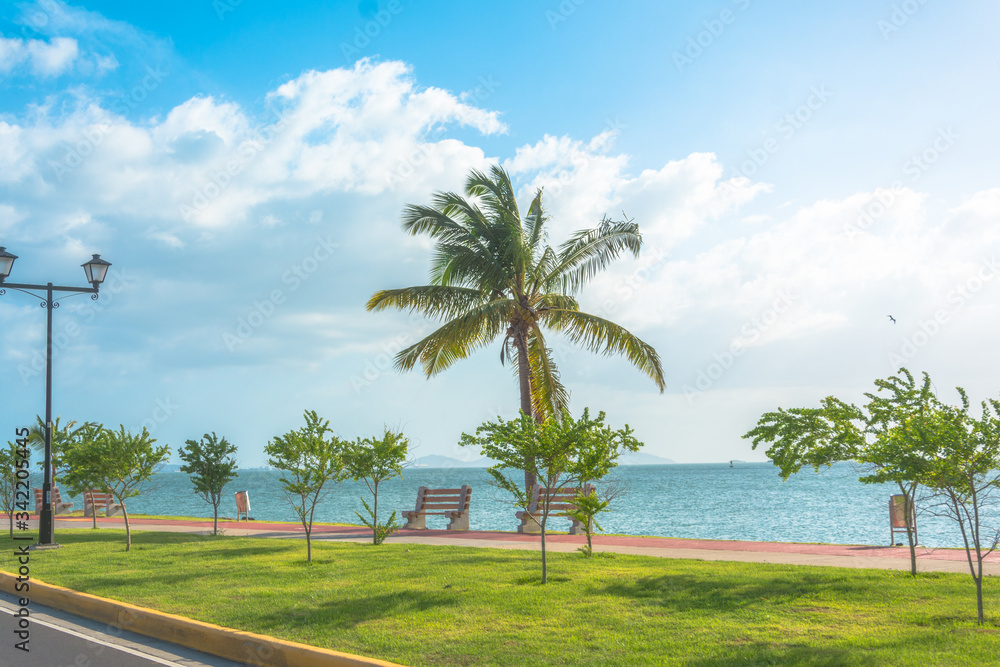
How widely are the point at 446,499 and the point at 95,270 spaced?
1127cm

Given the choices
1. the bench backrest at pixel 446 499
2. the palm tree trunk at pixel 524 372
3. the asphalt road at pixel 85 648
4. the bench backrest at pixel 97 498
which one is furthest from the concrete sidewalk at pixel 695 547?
the bench backrest at pixel 97 498

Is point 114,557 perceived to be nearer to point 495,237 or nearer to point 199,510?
point 495,237

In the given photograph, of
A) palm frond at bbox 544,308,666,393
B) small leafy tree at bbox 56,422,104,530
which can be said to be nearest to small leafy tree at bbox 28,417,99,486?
small leafy tree at bbox 56,422,104,530

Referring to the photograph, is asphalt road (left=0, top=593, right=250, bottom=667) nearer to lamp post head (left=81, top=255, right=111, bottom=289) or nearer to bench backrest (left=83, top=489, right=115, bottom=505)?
lamp post head (left=81, top=255, right=111, bottom=289)

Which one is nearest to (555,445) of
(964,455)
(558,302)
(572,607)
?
(572,607)

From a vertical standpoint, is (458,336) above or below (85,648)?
above

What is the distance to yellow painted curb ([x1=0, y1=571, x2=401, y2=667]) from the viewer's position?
689cm

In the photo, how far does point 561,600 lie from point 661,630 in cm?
182

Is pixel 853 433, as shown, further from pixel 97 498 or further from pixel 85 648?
pixel 97 498

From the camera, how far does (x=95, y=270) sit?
1691 centimetres

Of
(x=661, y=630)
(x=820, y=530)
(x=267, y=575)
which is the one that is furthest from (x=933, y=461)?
(x=820, y=530)

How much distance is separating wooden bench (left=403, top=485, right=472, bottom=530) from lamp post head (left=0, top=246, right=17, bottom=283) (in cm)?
1125

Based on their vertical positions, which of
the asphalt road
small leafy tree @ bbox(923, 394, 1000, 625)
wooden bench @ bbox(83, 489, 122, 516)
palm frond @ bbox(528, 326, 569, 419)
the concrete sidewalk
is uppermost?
palm frond @ bbox(528, 326, 569, 419)

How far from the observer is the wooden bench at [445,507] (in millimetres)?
21141
